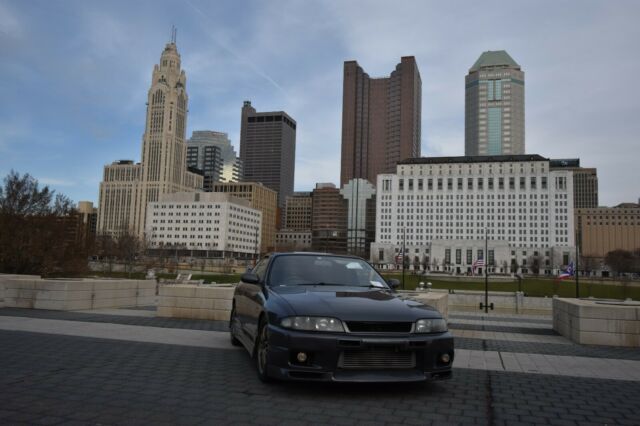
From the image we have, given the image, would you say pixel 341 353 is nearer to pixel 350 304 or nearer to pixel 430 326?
pixel 350 304

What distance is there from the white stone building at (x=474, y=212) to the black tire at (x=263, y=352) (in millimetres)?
140635

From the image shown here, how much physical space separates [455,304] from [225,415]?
26204 millimetres

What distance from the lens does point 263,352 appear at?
217 inches

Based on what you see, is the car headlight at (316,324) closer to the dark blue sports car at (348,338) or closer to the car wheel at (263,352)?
the dark blue sports car at (348,338)

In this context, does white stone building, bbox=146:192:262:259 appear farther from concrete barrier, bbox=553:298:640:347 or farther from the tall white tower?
concrete barrier, bbox=553:298:640:347

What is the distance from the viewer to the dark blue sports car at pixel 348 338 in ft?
15.7

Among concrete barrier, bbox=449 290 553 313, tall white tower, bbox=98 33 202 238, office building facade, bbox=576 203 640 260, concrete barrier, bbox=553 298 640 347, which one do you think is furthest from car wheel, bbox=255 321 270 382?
office building facade, bbox=576 203 640 260

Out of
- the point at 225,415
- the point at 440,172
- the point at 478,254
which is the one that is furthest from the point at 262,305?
the point at 440,172

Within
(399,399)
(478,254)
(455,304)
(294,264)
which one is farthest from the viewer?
(478,254)

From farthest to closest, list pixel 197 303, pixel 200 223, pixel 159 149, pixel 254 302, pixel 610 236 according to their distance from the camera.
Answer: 1. pixel 610 236
2. pixel 159 149
3. pixel 200 223
4. pixel 197 303
5. pixel 254 302

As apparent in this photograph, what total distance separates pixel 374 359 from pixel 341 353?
0.35 m

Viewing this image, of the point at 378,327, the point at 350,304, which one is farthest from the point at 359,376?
the point at 350,304

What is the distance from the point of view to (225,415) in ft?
13.8

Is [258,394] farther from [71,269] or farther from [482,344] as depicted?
[71,269]
